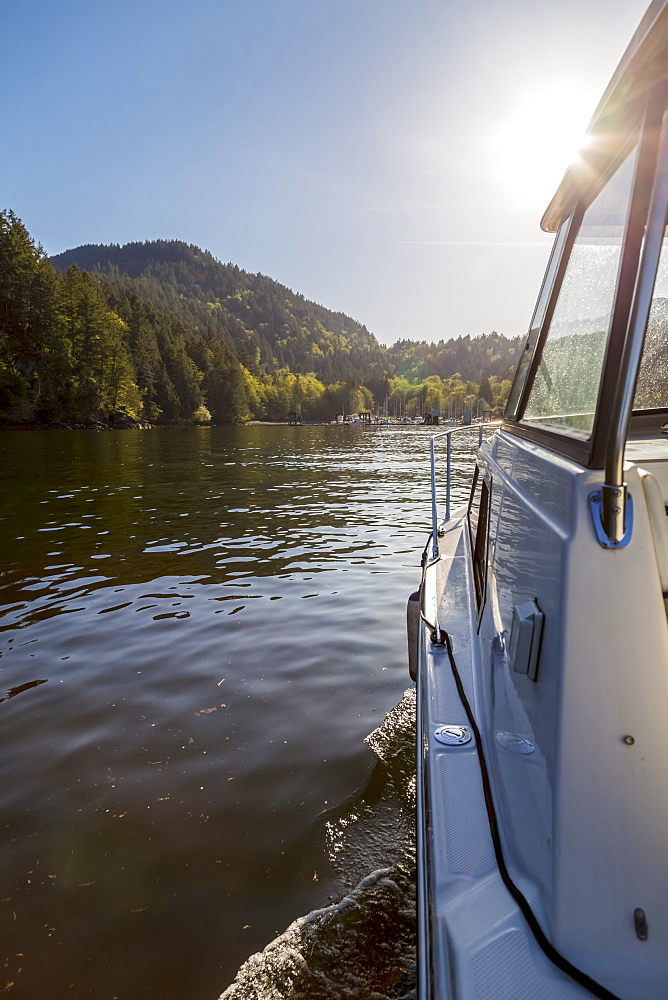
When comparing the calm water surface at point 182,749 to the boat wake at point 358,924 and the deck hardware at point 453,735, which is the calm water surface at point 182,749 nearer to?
the boat wake at point 358,924

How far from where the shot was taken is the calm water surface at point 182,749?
101 inches

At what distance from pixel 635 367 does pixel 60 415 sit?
7273cm

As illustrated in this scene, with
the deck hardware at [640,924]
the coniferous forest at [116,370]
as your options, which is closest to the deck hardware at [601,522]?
the deck hardware at [640,924]

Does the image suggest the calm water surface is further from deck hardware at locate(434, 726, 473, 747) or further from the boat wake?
deck hardware at locate(434, 726, 473, 747)

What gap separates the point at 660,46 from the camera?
1.27 metres

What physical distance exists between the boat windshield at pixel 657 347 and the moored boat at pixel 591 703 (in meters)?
0.44

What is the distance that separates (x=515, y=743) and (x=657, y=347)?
147cm

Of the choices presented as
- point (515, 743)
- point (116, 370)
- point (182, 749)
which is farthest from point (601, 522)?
point (116, 370)

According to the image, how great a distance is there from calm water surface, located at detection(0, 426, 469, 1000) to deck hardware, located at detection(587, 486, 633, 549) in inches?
83.2

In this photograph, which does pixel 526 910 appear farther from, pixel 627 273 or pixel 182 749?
pixel 182 749

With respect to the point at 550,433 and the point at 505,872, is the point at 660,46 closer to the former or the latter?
the point at 550,433

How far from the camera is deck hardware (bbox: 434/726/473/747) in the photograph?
7.22 ft

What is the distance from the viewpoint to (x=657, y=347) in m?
2.21

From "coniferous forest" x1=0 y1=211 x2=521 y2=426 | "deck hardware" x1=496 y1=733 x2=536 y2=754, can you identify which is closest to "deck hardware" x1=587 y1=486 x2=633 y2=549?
"deck hardware" x1=496 y1=733 x2=536 y2=754
